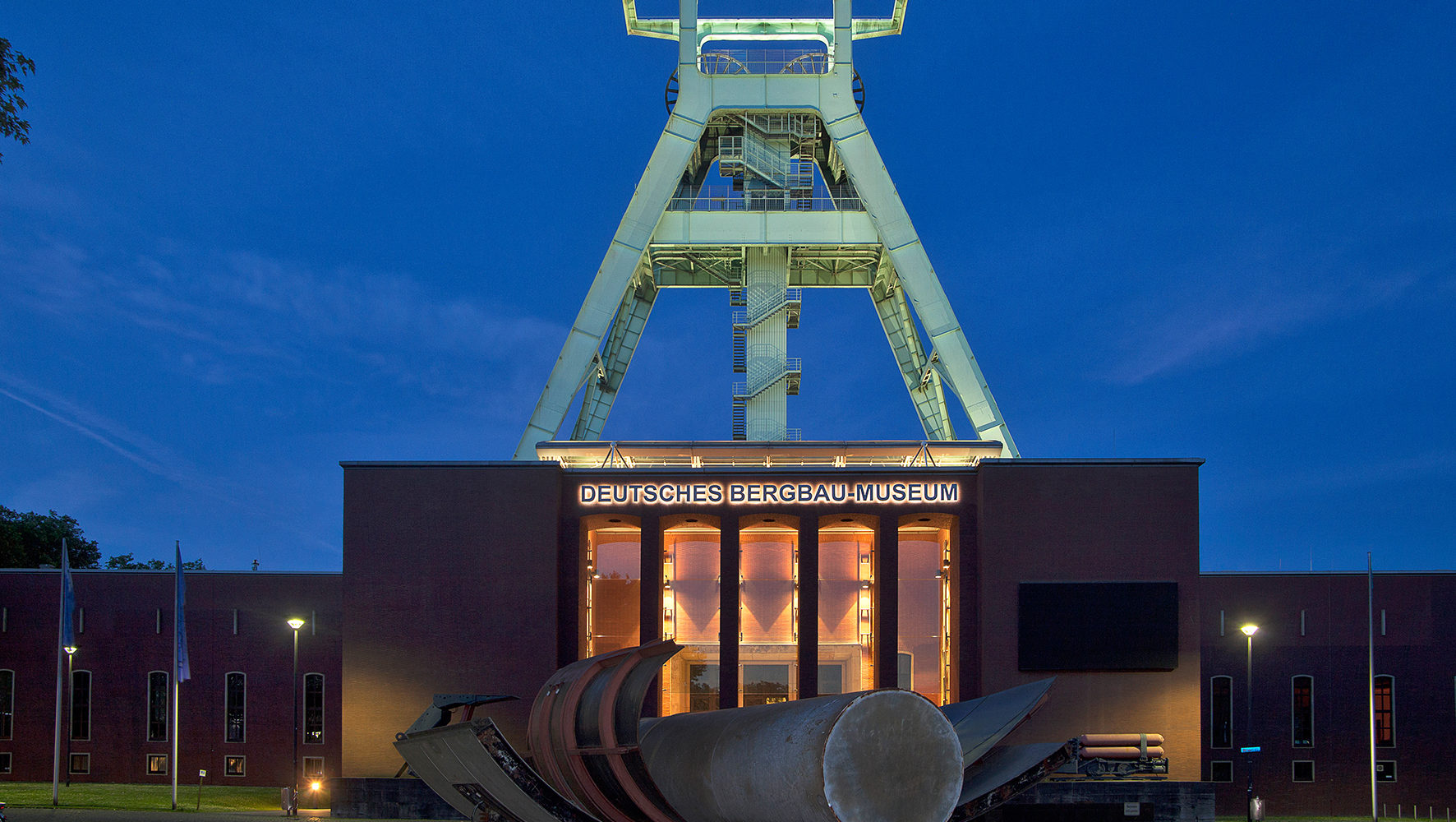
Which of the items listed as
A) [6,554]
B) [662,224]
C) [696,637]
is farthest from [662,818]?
[6,554]

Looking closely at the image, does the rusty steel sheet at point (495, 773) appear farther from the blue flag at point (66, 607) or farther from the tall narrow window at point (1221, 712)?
the tall narrow window at point (1221, 712)

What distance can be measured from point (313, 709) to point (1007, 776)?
117 ft

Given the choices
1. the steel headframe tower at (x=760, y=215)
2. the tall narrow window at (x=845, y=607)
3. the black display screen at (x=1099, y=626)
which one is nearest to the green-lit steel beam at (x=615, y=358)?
the steel headframe tower at (x=760, y=215)

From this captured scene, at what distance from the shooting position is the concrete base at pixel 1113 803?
3128 centimetres

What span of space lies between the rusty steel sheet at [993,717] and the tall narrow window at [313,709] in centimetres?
3366

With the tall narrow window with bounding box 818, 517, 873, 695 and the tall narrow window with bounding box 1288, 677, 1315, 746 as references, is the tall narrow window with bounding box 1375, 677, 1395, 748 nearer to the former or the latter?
the tall narrow window with bounding box 1288, 677, 1315, 746

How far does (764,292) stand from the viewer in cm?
4312

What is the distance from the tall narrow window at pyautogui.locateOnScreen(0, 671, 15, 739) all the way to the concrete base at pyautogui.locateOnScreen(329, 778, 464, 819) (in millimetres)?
18690

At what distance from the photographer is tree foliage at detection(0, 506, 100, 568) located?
58312 mm

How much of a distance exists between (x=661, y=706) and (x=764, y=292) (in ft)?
49.2

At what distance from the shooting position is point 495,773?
1428cm

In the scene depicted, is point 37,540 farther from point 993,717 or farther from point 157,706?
point 993,717

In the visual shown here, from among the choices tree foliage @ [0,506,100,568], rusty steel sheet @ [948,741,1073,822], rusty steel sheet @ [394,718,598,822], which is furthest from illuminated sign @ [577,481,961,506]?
tree foliage @ [0,506,100,568]

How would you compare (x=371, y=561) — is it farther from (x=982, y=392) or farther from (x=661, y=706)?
(x=982, y=392)
